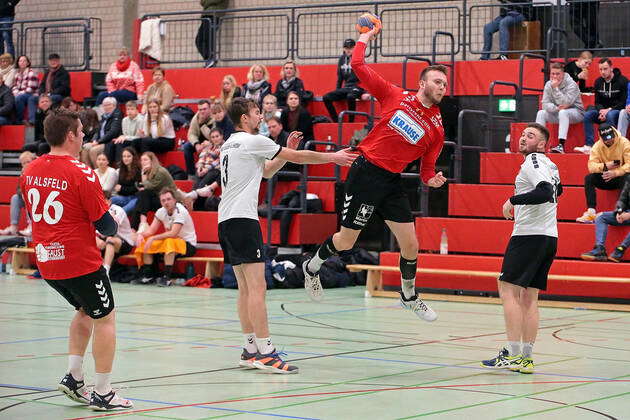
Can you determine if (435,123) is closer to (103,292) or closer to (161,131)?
(103,292)

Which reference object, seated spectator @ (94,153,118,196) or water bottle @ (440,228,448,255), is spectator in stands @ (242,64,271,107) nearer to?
seated spectator @ (94,153,118,196)

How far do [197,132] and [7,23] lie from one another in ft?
26.0

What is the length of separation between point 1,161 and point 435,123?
15.2m

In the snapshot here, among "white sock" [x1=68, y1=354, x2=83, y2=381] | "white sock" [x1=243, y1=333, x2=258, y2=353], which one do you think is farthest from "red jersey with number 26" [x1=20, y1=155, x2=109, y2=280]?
"white sock" [x1=243, y1=333, x2=258, y2=353]

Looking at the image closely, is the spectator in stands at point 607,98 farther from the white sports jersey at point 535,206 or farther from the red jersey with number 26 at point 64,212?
the red jersey with number 26 at point 64,212

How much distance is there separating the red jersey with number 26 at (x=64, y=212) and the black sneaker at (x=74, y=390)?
2.48ft

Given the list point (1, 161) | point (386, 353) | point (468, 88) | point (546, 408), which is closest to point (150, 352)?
point (386, 353)

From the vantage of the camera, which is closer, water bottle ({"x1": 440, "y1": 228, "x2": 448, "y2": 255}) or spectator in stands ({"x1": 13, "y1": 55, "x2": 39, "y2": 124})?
water bottle ({"x1": 440, "y1": 228, "x2": 448, "y2": 255})

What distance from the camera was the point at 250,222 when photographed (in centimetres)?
874

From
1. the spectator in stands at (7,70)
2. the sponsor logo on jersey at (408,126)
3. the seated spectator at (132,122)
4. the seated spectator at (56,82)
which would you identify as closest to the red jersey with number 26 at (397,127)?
the sponsor logo on jersey at (408,126)

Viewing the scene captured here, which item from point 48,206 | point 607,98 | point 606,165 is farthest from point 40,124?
point 48,206

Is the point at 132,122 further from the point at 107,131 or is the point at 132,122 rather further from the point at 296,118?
the point at 296,118

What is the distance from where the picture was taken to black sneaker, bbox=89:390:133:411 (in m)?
6.99

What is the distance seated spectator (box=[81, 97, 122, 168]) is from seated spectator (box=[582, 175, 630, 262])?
941 centimetres
